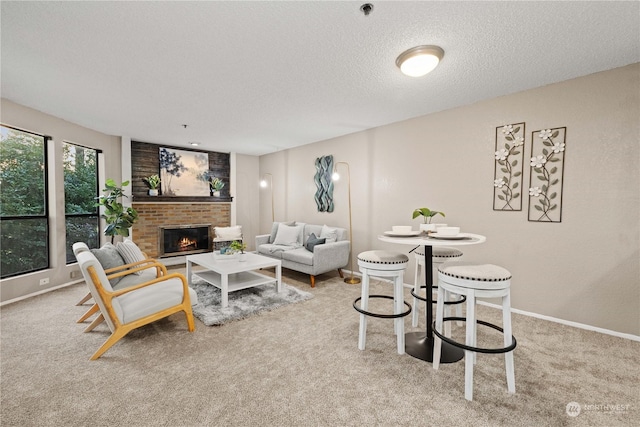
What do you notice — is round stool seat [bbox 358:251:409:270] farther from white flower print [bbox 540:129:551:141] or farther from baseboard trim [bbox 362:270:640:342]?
white flower print [bbox 540:129:551:141]

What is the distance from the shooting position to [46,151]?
399cm

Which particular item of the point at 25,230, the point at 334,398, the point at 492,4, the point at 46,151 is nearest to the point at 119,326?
→ the point at 334,398

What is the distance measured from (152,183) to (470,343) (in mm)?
5933

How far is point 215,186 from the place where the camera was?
6.33 metres

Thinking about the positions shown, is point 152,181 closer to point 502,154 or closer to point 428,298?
point 428,298

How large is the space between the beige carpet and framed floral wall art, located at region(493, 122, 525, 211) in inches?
52.8

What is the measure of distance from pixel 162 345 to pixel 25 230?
3.04m

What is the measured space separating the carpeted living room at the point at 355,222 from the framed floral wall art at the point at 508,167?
2 centimetres

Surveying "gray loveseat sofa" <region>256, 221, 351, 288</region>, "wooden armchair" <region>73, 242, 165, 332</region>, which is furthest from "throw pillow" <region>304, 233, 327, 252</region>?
"wooden armchair" <region>73, 242, 165, 332</region>

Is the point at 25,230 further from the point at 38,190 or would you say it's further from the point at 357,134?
the point at 357,134

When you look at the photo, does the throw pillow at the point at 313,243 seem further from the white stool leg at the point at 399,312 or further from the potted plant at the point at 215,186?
the potted plant at the point at 215,186

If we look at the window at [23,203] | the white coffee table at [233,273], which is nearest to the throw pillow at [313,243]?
the white coffee table at [233,273]

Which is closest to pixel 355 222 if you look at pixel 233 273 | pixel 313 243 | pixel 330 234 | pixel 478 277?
pixel 330 234

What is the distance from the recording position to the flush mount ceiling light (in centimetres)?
224
